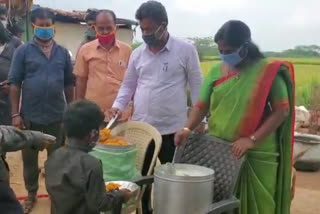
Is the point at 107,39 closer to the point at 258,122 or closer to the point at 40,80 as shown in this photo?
the point at 40,80

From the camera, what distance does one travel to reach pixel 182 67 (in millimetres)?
3822

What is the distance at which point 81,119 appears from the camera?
277cm

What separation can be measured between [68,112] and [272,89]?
116cm

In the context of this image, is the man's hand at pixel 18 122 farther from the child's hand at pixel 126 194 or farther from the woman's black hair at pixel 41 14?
the child's hand at pixel 126 194

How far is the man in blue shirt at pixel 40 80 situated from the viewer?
4.46m

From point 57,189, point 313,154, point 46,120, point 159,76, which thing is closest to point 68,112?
point 57,189

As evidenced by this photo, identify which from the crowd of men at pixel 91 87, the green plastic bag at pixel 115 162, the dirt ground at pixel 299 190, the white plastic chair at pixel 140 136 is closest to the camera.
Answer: the crowd of men at pixel 91 87

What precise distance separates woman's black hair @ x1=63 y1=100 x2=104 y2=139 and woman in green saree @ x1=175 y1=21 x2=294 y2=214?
0.73 m

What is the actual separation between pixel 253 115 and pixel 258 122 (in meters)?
0.06

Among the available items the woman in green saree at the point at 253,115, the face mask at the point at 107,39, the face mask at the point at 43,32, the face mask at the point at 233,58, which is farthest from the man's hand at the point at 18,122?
the face mask at the point at 233,58

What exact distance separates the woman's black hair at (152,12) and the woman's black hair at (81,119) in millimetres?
1092

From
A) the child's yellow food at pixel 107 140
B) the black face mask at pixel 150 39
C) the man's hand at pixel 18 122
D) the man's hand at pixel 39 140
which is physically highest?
the black face mask at pixel 150 39

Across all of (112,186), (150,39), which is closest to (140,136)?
(150,39)

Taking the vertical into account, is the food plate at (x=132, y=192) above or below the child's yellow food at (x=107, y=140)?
below
